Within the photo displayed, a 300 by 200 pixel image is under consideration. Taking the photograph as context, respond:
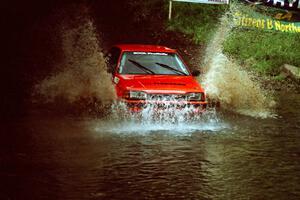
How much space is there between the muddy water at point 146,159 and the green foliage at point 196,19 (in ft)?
42.1

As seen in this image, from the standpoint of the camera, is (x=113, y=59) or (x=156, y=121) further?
(x=113, y=59)

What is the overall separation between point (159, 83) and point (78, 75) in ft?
15.2

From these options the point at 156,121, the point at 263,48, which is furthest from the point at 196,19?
the point at 156,121

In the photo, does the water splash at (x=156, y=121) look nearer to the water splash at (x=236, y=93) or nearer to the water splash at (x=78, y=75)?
the water splash at (x=78, y=75)

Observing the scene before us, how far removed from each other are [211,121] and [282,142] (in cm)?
190

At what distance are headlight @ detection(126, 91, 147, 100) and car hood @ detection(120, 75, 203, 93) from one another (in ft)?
0.27

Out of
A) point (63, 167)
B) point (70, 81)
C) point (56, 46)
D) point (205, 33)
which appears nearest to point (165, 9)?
point (205, 33)

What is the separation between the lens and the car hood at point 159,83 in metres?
10.6

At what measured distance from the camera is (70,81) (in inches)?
565

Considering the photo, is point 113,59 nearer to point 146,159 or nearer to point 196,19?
point 146,159

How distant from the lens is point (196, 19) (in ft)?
83.1

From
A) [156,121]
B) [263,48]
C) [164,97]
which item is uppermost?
[263,48]

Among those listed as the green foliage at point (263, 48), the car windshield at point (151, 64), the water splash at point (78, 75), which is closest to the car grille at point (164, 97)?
the water splash at point (78, 75)

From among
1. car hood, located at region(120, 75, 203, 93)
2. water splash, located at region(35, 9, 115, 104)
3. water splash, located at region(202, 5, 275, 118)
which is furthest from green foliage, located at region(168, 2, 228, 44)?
car hood, located at region(120, 75, 203, 93)
